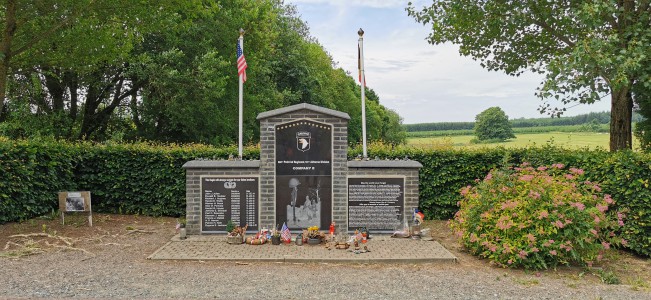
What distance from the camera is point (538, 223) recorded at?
25.8ft

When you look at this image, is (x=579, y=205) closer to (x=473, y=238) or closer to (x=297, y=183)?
(x=473, y=238)

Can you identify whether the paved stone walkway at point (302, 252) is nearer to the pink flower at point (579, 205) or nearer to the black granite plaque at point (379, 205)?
the black granite plaque at point (379, 205)

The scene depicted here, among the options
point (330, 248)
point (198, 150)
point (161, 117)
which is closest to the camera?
point (330, 248)

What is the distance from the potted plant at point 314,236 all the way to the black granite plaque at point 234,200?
4.11 feet

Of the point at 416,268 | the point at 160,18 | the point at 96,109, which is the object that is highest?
the point at 160,18

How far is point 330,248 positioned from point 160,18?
9.44 meters

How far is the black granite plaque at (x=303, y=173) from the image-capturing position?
9.97 m

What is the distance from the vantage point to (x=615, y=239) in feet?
27.9

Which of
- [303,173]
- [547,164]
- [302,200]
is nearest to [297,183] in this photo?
[303,173]

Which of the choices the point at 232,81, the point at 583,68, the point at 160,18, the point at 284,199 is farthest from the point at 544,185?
the point at 232,81

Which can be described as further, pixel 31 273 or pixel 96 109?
pixel 96 109

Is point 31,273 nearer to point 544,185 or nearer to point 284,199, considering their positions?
point 284,199

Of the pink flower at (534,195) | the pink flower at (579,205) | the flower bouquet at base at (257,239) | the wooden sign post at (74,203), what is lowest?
the flower bouquet at base at (257,239)

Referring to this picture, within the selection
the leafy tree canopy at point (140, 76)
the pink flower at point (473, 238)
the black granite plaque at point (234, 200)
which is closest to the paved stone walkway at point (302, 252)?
the pink flower at point (473, 238)
